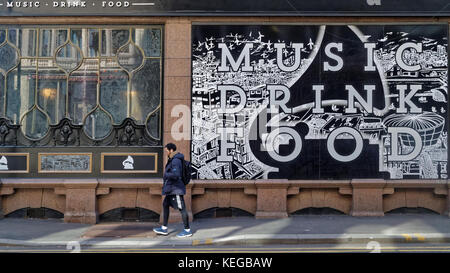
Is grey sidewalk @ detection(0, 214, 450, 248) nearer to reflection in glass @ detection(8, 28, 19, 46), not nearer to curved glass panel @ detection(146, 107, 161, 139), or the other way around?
curved glass panel @ detection(146, 107, 161, 139)

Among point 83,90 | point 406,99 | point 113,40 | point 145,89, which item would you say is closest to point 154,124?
point 145,89

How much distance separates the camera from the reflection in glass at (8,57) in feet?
36.8

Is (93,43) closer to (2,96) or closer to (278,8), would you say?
(2,96)

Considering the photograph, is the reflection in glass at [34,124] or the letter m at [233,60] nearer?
the letter m at [233,60]

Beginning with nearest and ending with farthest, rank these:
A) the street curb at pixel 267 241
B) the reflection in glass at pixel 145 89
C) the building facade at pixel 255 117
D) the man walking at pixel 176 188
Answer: the street curb at pixel 267 241
the man walking at pixel 176 188
the building facade at pixel 255 117
the reflection in glass at pixel 145 89

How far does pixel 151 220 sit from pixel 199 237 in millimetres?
2328

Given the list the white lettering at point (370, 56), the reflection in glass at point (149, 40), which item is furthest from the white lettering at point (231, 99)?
the white lettering at point (370, 56)

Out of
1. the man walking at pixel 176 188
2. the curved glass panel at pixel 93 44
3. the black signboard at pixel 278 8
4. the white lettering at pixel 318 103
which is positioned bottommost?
the man walking at pixel 176 188

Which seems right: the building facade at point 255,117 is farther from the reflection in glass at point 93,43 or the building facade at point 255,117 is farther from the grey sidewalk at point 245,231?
the grey sidewalk at point 245,231

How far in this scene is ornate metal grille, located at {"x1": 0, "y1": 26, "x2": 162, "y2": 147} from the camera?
1114cm

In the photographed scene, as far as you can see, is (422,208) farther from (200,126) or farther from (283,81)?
(200,126)

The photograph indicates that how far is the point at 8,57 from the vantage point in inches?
443

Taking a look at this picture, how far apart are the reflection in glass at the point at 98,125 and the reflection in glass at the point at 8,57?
88.8 inches

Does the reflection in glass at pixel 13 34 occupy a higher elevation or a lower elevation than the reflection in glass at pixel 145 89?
higher
